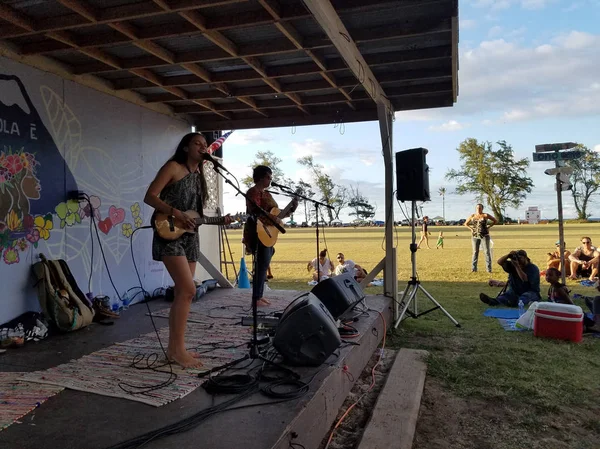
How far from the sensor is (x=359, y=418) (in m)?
3.45

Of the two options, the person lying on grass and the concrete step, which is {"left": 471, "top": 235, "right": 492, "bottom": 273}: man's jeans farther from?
the concrete step

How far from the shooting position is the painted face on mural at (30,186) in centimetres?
470

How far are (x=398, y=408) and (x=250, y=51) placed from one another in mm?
3751

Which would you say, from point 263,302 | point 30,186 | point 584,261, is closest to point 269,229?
point 263,302

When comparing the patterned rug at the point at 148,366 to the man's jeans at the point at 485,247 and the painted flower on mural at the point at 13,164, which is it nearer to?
the painted flower on mural at the point at 13,164

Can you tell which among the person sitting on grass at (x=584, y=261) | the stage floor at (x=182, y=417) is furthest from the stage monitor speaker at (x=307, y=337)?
the person sitting on grass at (x=584, y=261)

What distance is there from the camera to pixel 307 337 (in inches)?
127

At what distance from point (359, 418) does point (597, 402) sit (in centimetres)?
188

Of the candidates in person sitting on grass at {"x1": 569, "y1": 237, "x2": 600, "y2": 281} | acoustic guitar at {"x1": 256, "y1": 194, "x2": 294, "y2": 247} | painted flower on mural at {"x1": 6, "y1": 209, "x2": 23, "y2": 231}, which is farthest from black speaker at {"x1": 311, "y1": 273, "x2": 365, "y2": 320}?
person sitting on grass at {"x1": 569, "y1": 237, "x2": 600, "y2": 281}

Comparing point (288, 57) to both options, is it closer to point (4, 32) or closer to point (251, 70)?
point (251, 70)

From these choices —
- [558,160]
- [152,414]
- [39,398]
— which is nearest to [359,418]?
[152,414]

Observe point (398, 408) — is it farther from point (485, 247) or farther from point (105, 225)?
point (485, 247)

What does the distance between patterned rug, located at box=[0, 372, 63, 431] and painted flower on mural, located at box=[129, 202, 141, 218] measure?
337cm

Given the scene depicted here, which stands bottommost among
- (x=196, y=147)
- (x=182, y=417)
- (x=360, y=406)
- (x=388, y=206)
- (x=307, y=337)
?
(x=360, y=406)
